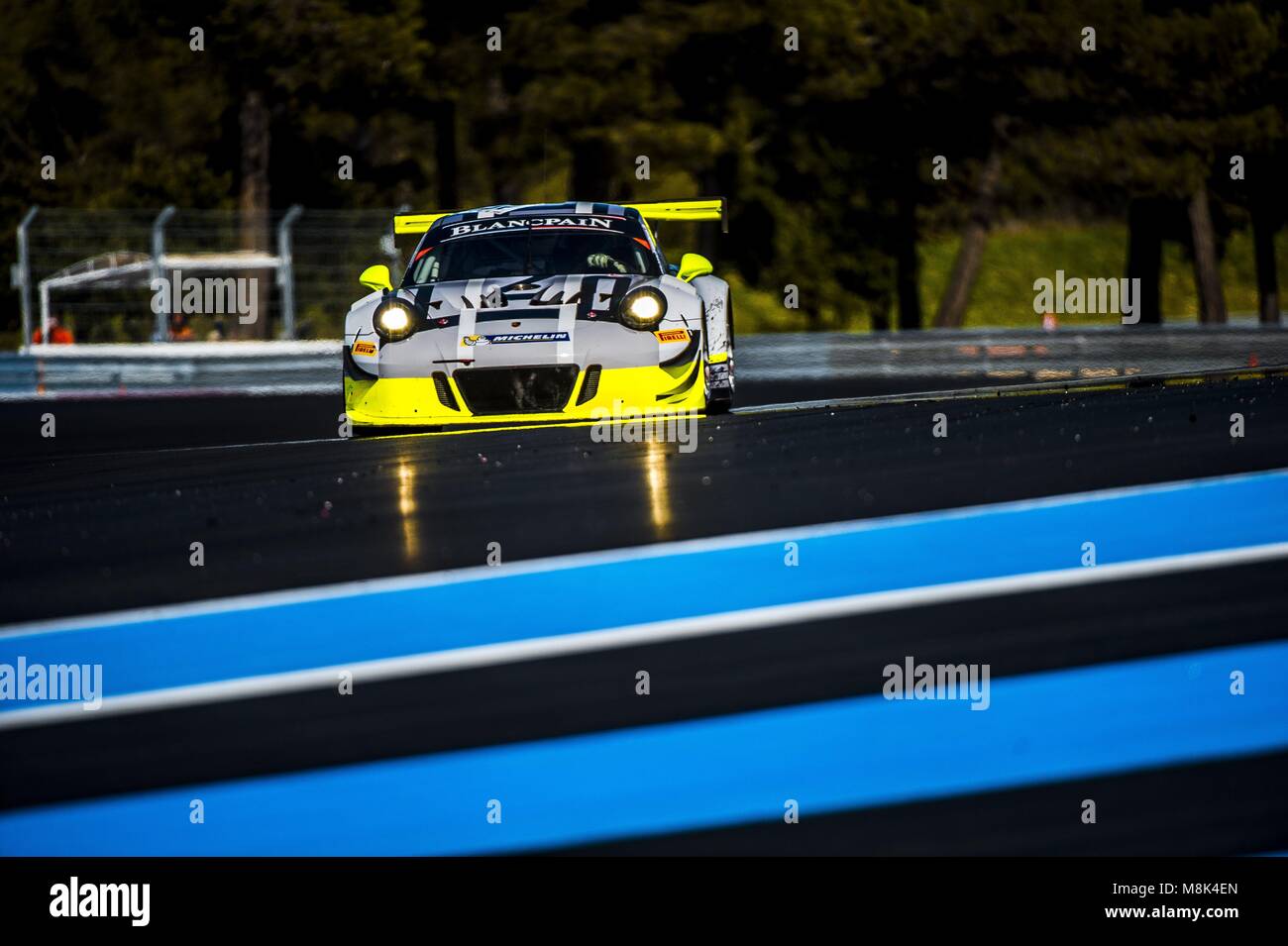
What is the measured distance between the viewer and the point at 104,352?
1809cm

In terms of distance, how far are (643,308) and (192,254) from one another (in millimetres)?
12468

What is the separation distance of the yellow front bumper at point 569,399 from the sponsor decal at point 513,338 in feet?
0.62

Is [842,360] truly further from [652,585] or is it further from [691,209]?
[652,585]

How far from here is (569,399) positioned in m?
8.90

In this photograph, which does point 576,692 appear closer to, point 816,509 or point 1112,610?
point 1112,610

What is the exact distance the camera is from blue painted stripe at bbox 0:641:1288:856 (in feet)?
12.2

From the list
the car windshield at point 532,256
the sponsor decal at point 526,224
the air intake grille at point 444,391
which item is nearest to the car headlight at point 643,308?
the car windshield at point 532,256

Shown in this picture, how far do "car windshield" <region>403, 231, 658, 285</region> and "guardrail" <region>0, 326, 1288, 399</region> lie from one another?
24.5 ft

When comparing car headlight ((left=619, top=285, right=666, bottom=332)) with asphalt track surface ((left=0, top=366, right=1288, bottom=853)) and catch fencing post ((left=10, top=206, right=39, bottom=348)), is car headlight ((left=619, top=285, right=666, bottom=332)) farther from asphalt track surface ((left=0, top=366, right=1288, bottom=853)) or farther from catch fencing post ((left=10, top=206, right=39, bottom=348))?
catch fencing post ((left=10, top=206, right=39, bottom=348))

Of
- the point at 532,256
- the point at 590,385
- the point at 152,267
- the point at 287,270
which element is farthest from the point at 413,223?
the point at 152,267

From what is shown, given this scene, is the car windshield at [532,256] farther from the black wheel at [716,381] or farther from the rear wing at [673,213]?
the black wheel at [716,381]

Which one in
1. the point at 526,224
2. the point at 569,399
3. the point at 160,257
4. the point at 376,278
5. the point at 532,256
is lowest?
the point at 569,399

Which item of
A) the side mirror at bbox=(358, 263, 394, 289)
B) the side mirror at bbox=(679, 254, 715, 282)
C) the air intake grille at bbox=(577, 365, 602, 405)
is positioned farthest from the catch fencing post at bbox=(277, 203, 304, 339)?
the air intake grille at bbox=(577, 365, 602, 405)
